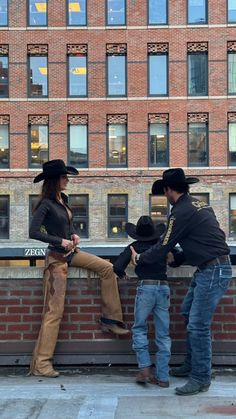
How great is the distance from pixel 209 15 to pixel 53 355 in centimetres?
2510

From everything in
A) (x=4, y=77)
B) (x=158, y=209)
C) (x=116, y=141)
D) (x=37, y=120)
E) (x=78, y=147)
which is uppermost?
(x=4, y=77)

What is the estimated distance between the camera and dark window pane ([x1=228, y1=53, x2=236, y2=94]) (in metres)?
28.0

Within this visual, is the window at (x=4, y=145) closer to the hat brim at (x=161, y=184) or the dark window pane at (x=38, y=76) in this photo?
the dark window pane at (x=38, y=76)

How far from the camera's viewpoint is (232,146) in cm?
2806

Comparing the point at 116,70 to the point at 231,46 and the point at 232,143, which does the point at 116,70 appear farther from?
the point at 232,143

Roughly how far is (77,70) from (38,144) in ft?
13.6

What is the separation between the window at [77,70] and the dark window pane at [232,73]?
7.12m

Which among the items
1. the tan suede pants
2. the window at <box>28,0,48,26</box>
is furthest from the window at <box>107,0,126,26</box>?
the tan suede pants

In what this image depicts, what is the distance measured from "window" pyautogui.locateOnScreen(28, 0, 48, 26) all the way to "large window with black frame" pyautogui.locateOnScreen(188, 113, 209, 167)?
29.0 ft

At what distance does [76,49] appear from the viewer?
28.0 m

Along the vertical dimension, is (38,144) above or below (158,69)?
below

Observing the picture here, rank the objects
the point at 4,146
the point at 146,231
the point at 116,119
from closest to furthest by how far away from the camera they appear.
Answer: the point at 146,231 < the point at 116,119 < the point at 4,146

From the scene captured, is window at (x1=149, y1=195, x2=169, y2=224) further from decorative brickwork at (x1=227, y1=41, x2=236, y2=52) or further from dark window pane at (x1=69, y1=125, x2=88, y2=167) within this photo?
decorative brickwork at (x1=227, y1=41, x2=236, y2=52)

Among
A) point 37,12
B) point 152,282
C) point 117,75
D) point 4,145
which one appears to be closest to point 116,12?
point 117,75
